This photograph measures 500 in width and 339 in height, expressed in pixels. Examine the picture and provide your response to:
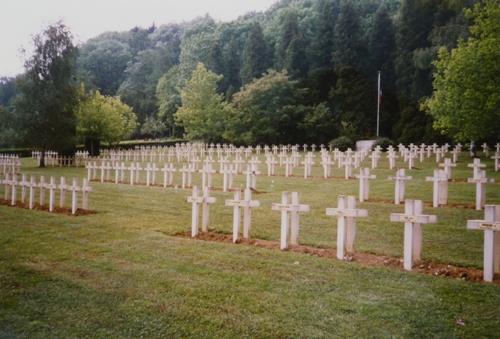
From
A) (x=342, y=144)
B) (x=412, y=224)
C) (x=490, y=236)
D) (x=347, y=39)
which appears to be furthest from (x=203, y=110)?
(x=490, y=236)

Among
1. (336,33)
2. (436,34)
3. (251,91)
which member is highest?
(336,33)

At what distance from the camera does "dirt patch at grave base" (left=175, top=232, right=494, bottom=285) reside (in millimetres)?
6642

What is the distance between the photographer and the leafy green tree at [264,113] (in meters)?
47.1

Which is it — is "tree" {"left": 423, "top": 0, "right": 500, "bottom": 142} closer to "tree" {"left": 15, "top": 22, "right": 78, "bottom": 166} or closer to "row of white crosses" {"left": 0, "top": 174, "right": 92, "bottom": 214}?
"row of white crosses" {"left": 0, "top": 174, "right": 92, "bottom": 214}

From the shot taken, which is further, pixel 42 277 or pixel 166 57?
pixel 166 57

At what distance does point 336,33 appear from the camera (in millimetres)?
60031

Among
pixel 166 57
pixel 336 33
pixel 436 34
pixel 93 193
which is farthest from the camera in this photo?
pixel 166 57

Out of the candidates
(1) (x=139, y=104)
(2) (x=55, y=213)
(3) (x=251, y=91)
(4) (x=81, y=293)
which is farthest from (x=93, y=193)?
(1) (x=139, y=104)

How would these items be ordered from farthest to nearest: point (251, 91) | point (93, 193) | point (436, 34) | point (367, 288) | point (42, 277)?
point (251, 91) → point (436, 34) → point (93, 193) → point (42, 277) → point (367, 288)

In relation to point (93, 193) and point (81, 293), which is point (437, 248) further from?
point (93, 193)

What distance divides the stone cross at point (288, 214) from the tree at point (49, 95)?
31.4 metres

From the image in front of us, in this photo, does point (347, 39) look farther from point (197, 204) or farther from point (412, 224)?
point (412, 224)

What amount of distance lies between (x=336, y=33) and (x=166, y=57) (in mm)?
41427

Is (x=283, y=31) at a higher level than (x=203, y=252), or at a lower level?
higher
